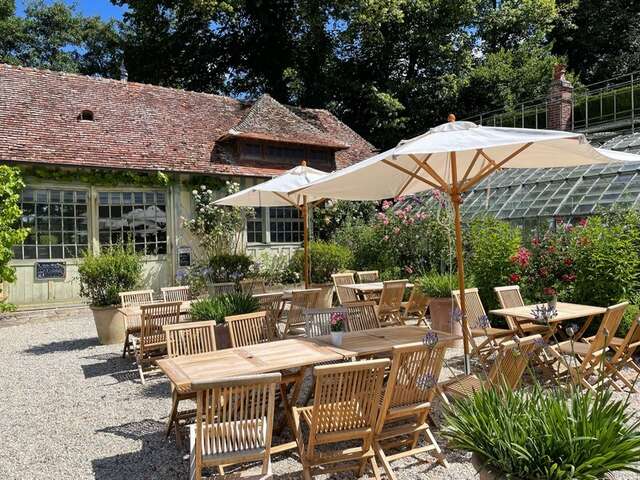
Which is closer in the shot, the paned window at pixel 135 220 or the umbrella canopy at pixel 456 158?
the umbrella canopy at pixel 456 158

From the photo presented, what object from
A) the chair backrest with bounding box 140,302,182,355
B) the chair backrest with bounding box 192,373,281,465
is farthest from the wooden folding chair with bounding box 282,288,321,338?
the chair backrest with bounding box 192,373,281,465

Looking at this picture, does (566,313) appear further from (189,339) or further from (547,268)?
(189,339)

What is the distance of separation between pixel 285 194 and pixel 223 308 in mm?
2862

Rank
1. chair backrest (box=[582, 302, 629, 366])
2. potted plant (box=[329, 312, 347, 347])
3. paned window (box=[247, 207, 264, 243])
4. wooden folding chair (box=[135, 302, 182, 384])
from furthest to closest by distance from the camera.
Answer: paned window (box=[247, 207, 264, 243]), wooden folding chair (box=[135, 302, 182, 384]), chair backrest (box=[582, 302, 629, 366]), potted plant (box=[329, 312, 347, 347])

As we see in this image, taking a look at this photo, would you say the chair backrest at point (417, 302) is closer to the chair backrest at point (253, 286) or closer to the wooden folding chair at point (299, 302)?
the wooden folding chair at point (299, 302)

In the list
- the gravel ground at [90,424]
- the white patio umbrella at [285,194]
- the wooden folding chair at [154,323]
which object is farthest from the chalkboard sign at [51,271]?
the wooden folding chair at [154,323]

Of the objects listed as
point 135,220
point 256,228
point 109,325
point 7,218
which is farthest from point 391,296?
point 7,218

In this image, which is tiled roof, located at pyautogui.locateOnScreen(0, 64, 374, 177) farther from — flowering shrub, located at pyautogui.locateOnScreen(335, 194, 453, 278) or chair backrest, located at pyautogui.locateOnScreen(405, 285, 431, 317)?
chair backrest, located at pyautogui.locateOnScreen(405, 285, 431, 317)

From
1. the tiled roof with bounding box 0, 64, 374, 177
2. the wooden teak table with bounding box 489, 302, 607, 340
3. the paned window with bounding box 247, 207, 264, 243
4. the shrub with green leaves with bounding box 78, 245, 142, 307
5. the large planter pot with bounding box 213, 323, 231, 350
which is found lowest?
the large planter pot with bounding box 213, 323, 231, 350

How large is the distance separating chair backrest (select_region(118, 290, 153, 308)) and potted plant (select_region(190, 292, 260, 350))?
1.74m

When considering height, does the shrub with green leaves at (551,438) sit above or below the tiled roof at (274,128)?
below

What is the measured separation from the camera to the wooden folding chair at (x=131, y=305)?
7483 mm

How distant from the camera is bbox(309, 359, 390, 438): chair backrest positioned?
135 inches

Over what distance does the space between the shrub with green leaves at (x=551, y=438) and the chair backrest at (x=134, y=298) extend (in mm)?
6554
